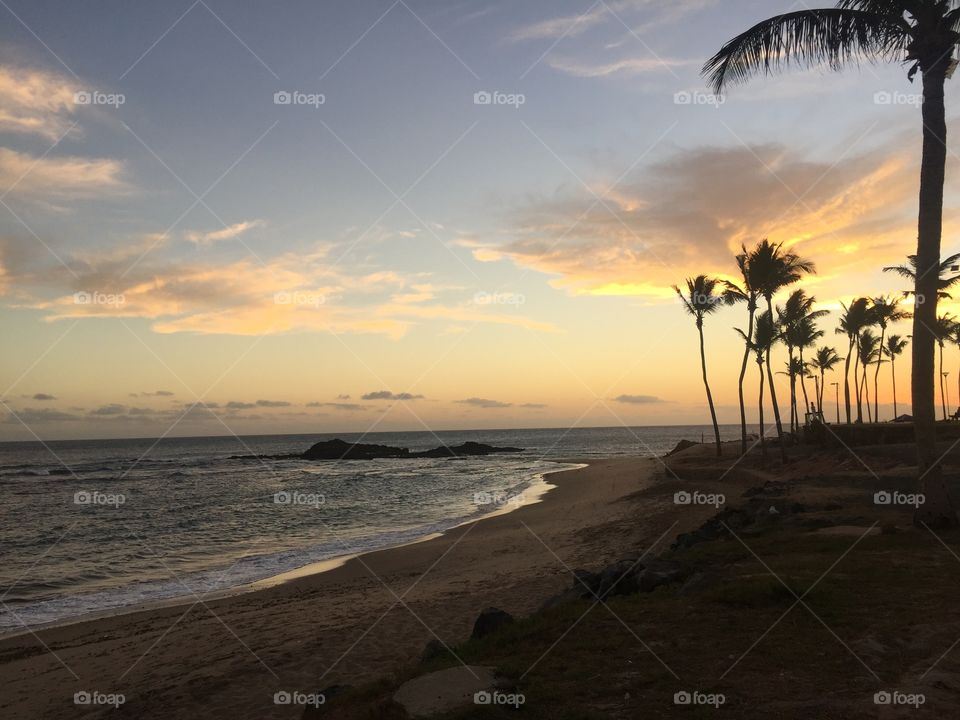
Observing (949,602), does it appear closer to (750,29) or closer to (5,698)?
(750,29)

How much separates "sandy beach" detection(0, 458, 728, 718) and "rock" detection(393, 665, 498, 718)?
87.0 inches

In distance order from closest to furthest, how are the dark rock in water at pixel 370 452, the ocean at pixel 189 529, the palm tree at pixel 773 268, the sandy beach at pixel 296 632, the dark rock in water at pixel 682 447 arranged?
the sandy beach at pixel 296 632
the ocean at pixel 189 529
the palm tree at pixel 773 268
the dark rock in water at pixel 682 447
the dark rock in water at pixel 370 452

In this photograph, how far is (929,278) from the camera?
13.0 metres

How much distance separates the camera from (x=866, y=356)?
207 feet

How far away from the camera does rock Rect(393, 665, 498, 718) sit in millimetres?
6203

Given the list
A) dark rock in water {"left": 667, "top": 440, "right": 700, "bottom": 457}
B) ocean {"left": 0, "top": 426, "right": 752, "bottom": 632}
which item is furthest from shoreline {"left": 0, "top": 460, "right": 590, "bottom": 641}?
dark rock in water {"left": 667, "top": 440, "right": 700, "bottom": 457}

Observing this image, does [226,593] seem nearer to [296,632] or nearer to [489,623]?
[296,632]

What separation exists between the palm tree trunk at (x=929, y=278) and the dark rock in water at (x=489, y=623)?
977cm

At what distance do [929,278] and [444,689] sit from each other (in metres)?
12.7

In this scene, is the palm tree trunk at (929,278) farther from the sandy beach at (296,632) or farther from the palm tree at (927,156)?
the sandy beach at (296,632)

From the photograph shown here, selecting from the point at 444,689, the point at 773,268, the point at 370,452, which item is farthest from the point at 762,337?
the point at 370,452

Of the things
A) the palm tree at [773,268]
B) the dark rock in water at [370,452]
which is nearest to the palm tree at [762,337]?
the palm tree at [773,268]

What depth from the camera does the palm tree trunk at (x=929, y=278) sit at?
1295 centimetres

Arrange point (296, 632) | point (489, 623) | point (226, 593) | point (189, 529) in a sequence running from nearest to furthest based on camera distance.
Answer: point (489, 623)
point (296, 632)
point (226, 593)
point (189, 529)
